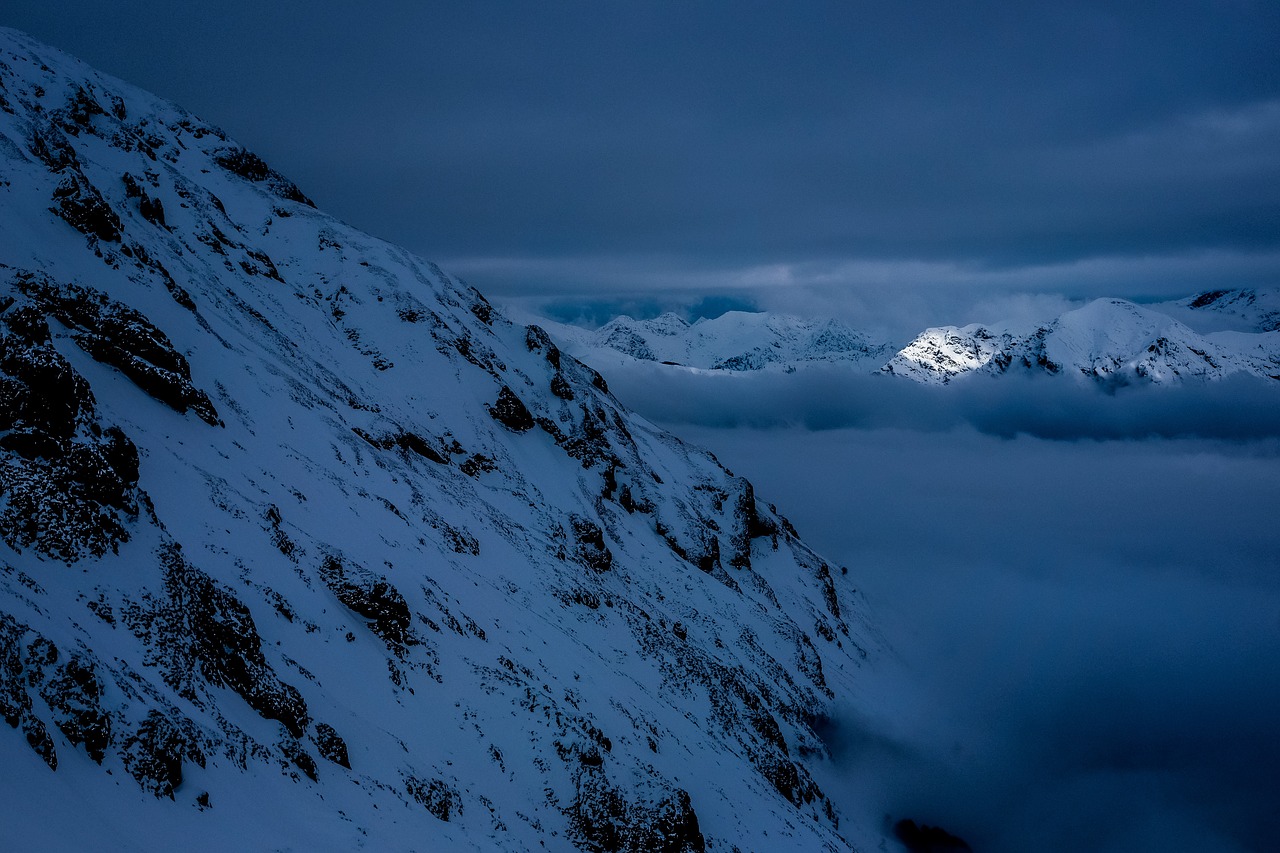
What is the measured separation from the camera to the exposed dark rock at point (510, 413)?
75562 millimetres

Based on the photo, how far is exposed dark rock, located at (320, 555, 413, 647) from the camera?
3319 centimetres

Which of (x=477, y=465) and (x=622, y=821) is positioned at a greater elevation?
(x=477, y=465)

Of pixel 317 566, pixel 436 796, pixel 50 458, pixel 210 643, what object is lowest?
pixel 436 796

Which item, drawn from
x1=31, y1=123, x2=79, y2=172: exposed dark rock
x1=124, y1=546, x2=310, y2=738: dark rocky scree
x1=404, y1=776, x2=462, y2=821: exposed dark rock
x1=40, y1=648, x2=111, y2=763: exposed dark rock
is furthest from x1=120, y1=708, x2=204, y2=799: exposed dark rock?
x1=31, y1=123, x2=79, y2=172: exposed dark rock

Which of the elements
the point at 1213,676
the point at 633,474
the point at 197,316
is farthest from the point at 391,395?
the point at 1213,676

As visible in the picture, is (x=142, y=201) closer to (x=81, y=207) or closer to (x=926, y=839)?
(x=81, y=207)

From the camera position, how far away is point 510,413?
76438mm

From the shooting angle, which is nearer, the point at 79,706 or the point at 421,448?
the point at 79,706

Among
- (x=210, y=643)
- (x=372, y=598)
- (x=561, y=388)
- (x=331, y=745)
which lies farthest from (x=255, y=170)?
(x=331, y=745)

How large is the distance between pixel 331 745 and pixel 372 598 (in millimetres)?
9791

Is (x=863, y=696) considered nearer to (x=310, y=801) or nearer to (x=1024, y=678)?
(x=1024, y=678)

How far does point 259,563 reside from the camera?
98.6ft

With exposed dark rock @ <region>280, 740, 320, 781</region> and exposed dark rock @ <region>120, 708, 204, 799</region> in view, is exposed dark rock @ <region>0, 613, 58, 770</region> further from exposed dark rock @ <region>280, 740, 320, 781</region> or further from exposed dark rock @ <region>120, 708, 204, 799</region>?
exposed dark rock @ <region>280, 740, 320, 781</region>

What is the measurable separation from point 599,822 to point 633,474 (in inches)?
2201
